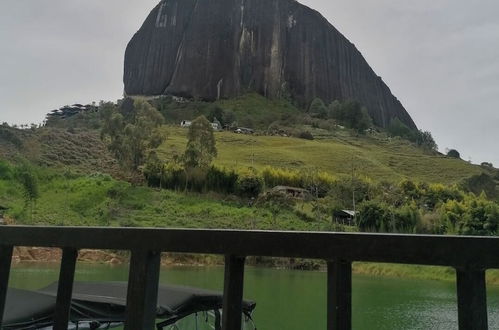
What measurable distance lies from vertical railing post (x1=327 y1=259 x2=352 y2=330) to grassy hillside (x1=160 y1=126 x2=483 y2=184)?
161 ft

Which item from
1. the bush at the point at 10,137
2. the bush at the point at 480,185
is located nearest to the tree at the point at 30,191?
the bush at the point at 10,137

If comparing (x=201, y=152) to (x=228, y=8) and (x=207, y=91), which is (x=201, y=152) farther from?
(x=228, y=8)

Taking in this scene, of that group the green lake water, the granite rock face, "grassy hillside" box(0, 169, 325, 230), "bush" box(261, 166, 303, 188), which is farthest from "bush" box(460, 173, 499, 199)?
the granite rock face

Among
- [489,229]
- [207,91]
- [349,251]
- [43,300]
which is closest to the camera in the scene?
[349,251]

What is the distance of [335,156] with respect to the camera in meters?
60.7

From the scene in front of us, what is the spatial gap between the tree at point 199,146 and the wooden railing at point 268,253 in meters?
40.0

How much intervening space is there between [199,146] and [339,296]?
4170 cm

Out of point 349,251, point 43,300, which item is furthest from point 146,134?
point 349,251

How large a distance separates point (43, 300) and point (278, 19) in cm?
10262

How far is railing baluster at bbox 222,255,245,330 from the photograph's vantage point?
1149mm

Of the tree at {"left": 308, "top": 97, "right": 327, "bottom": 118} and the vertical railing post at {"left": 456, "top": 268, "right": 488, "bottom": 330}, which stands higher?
the tree at {"left": 308, "top": 97, "right": 327, "bottom": 118}

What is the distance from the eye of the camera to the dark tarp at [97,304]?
3.44 metres

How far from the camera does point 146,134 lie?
45.1 meters

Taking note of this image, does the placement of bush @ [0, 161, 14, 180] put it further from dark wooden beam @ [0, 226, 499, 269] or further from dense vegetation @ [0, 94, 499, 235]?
dark wooden beam @ [0, 226, 499, 269]
